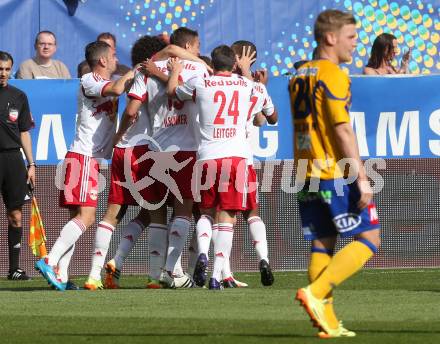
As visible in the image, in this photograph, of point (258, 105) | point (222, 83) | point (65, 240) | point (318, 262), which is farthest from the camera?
point (258, 105)

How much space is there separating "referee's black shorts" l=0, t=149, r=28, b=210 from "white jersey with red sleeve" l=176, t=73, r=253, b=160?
3.25 metres

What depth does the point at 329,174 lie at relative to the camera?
8320mm

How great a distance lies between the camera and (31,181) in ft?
46.4

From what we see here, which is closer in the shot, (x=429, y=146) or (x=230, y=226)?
(x=230, y=226)

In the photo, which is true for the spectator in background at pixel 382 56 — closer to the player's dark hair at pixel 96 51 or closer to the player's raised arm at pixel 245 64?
the player's raised arm at pixel 245 64

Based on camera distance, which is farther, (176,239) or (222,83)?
(176,239)

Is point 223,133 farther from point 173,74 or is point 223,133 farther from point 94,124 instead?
point 94,124

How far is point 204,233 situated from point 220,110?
122 cm

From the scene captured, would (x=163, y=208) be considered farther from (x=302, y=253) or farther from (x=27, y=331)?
(x=27, y=331)

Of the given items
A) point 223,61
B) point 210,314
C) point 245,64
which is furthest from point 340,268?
point 245,64

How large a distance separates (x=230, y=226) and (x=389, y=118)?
3.72 m

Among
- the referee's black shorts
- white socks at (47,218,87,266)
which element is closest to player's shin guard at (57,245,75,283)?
white socks at (47,218,87,266)

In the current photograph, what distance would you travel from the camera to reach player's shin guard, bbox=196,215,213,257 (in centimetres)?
1203

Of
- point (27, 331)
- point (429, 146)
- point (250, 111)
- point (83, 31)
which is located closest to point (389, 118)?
point (429, 146)
